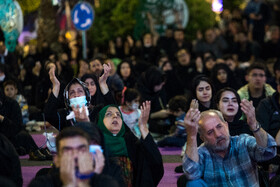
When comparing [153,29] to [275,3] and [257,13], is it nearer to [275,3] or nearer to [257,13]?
[257,13]

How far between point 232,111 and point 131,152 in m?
1.52

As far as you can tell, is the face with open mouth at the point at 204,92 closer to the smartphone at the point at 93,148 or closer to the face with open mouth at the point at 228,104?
the face with open mouth at the point at 228,104

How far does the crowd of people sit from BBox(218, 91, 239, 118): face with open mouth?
0.01 meters

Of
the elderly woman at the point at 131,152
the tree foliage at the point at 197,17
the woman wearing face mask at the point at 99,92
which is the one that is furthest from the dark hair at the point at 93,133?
the tree foliage at the point at 197,17

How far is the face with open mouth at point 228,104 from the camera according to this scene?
24.6 ft

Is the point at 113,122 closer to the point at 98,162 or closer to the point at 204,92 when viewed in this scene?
the point at 98,162

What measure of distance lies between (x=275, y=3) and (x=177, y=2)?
15.6 feet

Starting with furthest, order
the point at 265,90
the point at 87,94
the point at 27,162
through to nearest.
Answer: the point at 265,90
the point at 27,162
the point at 87,94

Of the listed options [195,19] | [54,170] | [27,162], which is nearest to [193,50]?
[195,19]

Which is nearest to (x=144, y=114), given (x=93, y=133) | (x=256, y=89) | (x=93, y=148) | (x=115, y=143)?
(x=115, y=143)

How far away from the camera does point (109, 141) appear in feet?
20.8

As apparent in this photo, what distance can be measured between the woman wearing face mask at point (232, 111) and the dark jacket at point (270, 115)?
120cm

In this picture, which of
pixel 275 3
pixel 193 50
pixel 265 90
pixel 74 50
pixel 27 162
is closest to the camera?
pixel 27 162

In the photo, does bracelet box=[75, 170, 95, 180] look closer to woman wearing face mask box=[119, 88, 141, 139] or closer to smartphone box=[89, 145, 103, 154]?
smartphone box=[89, 145, 103, 154]
